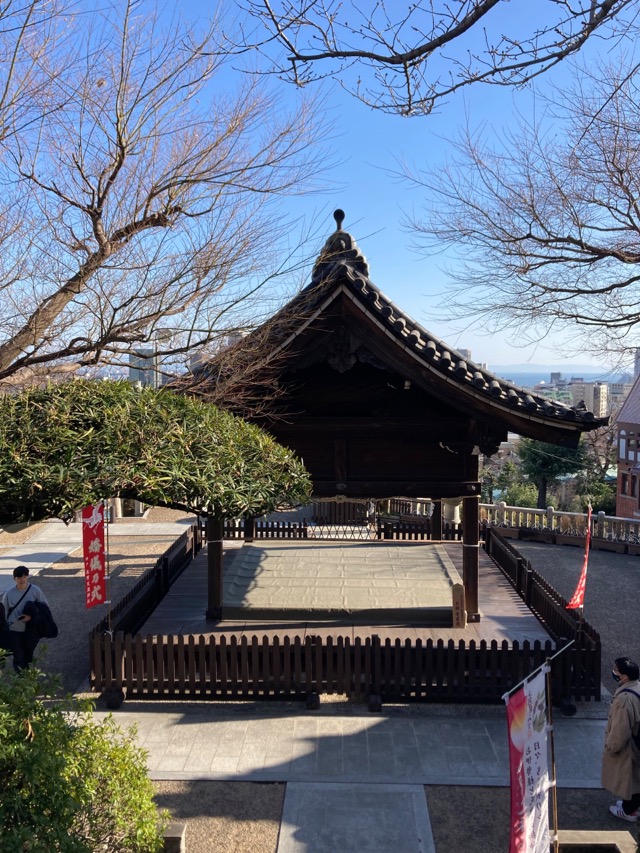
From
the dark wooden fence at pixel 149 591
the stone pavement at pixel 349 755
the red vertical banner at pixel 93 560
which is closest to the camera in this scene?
the stone pavement at pixel 349 755

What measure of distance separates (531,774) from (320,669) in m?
3.88

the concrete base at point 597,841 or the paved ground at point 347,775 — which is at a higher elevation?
the concrete base at point 597,841

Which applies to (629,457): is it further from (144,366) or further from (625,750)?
(144,366)

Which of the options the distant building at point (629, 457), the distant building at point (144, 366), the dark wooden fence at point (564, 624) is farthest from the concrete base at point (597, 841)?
the distant building at point (629, 457)

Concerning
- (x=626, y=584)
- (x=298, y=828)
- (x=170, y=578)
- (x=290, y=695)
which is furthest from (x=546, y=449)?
(x=298, y=828)

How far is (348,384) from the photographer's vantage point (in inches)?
359

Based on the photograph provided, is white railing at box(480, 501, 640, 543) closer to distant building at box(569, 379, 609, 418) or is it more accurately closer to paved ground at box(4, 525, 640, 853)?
distant building at box(569, 379, 609, 418)

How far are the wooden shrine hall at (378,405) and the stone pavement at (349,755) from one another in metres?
2.18

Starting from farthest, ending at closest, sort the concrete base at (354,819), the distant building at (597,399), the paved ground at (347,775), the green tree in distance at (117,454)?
the distant building at (597,399)
the paved ground at (347,775)
the concrete base at (354,819)
the green tree in distance at (117,454)

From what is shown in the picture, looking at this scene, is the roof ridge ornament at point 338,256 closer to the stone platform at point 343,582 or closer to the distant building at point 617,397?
the stone platform at point 343,582

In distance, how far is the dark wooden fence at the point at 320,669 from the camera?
7.91 metres

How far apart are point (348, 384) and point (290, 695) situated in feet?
14.0

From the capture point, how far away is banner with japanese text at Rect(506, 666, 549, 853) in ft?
14.5

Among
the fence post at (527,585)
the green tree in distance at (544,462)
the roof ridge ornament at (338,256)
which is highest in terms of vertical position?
the roof ridge ornament at (338,256)
